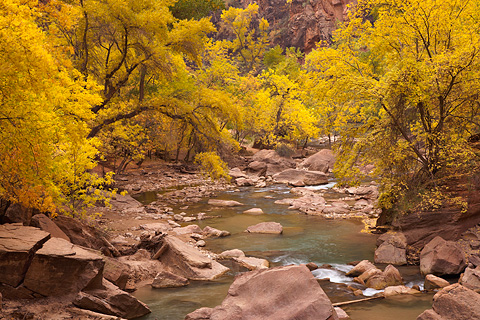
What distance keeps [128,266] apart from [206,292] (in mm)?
2242

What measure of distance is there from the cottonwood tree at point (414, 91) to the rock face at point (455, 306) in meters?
5.81

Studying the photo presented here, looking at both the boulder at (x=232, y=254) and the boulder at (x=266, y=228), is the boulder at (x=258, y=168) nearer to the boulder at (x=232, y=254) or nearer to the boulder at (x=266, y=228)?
the boulder at (x=266, y=228)

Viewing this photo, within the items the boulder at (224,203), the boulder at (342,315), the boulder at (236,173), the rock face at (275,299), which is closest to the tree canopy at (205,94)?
the boulder at (224,203)

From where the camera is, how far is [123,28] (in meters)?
15.6

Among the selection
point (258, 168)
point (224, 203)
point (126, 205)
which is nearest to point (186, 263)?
point (126, 205)

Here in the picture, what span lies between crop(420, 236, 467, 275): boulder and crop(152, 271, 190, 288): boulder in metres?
6.46

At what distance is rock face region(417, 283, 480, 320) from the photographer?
6.52 metres

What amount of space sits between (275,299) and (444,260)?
20.1 ft

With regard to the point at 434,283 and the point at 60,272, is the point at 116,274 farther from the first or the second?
the point at 434,283

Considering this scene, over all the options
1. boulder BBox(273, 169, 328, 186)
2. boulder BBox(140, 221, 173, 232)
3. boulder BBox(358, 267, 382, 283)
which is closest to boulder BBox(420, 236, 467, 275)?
boulder BBox(358, 267, 382, 283)

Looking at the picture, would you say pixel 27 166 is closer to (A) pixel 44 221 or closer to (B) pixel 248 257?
(A) pixel 44 221

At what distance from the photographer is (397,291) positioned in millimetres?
9203

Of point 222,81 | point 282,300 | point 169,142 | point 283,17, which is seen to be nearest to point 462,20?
point 282,300

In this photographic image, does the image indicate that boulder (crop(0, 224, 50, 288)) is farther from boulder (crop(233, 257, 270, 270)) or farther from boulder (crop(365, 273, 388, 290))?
boulder (crop(365, 273, 388, 290))
